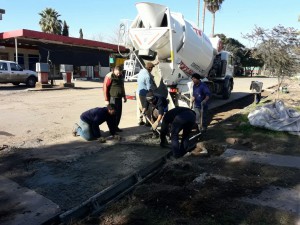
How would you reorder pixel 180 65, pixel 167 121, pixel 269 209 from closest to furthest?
pixel 269 209, pixel 167 121, pixel 180 65

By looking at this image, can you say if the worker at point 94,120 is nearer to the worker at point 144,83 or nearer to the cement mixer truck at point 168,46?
the worker at point 144,83

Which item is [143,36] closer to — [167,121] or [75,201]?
[167,121]

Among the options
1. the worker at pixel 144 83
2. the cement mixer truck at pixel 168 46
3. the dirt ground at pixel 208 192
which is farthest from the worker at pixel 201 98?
the dirt ground at pixel 208 192

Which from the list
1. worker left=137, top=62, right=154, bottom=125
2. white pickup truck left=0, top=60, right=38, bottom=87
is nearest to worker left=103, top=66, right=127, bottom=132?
worker left=137, top=62, right=154, bottom=125

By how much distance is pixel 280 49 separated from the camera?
1261 cm

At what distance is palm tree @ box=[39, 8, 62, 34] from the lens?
51406mm

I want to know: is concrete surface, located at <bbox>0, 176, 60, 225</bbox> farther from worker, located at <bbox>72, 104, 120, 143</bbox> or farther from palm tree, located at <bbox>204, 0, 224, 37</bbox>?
palm tree, located at <bbox>204, 0, 224, 37</bbox>

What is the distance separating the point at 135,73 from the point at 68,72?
13789mm

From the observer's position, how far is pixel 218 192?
4738mm

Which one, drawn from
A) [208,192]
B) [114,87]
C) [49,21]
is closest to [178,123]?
[208,192]

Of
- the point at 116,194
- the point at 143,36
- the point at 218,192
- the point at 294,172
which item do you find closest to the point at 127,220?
the point at 116,194

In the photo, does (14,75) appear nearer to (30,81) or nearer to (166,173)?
(30,81)

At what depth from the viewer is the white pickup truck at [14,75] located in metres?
21.5

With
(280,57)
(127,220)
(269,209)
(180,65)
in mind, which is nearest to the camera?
(127,220)
